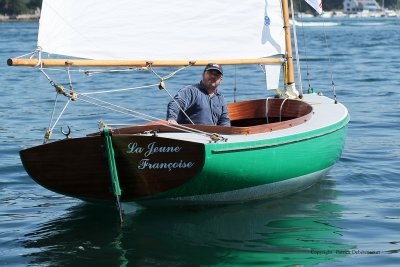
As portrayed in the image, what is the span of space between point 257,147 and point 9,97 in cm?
1530

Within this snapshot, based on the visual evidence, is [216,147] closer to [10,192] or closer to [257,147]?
[257,147]

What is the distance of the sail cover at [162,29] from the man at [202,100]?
460mm

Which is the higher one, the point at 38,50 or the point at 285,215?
the point at 38,50

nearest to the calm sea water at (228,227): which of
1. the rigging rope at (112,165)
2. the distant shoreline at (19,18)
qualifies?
the rigging rope at (112,165)

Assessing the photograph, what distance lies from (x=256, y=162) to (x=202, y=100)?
1.30 metres

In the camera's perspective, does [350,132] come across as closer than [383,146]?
No

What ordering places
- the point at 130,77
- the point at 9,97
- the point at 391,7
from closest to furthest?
1. the point at 9,97
2. the point at 130,77
3. the point at 391,7

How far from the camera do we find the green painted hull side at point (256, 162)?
8883 mm

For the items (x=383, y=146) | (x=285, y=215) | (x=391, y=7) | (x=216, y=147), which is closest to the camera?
(x=216, y=147)

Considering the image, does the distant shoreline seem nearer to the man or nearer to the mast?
the mast

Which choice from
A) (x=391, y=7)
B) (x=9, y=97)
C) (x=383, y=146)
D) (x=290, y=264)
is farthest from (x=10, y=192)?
(x=391, y=7)

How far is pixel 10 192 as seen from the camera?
36.8ft

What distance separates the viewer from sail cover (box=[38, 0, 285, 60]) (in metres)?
9.48

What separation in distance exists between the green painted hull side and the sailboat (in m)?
0.01
